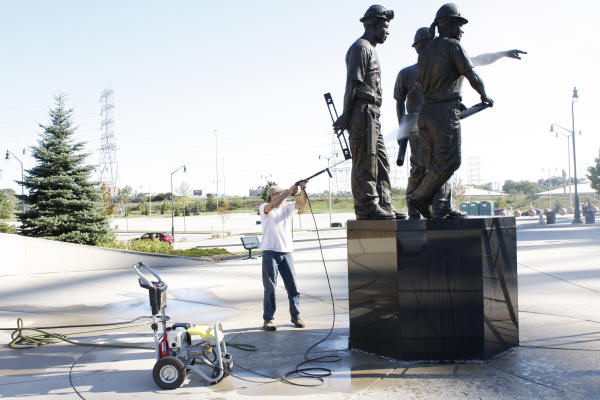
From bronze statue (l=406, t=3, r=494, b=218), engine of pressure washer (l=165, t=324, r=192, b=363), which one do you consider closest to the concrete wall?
engine of pressure washer (l=165, t=324, r=192, b=363)

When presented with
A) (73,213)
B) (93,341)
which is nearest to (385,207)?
(93,341)

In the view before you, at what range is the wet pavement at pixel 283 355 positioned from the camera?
430 cm

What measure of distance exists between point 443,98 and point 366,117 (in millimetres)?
1012

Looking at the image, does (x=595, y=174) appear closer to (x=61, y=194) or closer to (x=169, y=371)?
(x=61, y=194)

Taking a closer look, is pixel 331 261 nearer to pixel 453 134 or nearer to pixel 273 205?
pixel 273 205

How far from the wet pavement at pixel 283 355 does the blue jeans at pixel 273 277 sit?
32 cm

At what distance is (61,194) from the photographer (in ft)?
67.6

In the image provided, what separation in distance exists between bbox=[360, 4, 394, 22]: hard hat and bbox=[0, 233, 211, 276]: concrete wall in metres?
11.8

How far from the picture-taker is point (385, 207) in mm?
6160

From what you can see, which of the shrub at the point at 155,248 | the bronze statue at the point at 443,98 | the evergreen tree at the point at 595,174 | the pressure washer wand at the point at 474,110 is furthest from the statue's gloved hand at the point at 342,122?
the evergreen tree at the point at 595,174

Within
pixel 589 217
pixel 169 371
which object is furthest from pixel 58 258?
pixel 589 217

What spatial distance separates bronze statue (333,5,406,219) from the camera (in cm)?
585

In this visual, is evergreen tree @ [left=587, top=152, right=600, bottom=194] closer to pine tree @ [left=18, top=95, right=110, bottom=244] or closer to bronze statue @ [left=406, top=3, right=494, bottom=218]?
pine tree @ [left=18, top=95, right=110, bottom=244]

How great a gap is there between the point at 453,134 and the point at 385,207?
4.45ft
